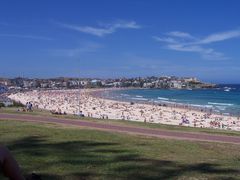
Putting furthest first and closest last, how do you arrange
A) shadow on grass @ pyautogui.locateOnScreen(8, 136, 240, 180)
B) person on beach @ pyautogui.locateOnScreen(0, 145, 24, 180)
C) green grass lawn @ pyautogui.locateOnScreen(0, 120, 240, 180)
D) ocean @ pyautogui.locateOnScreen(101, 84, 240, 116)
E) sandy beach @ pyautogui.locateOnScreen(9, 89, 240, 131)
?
ocean @ pyautogui.locateOnScreen(101, 84, 240, 116) < sandy beach @ pyautogui.locateOnScreen(9, 89, 240, 131) < green grass lawn @ pyautogui.locateOnScreen(0, 120, 240, 180) < shadow on grass @ pyautogui.locateOnScreen(8, 136, 240, 180) < person on beach @ pyautogui.locateOnScreen(0, 145, 24, 180)

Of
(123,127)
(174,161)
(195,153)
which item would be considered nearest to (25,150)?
(174,161)

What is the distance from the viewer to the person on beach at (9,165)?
15.0 ft

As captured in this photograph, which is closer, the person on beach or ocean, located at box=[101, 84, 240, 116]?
the person on beach

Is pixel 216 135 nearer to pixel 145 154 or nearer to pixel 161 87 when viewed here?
pixel 145 154

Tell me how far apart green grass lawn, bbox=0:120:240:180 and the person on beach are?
2.41m

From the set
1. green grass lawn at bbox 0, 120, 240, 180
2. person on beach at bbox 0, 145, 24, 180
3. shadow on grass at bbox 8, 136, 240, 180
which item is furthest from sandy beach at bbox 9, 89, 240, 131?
person on beach at bbox 0, 145, 24, 180

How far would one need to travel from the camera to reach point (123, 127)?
17.3m

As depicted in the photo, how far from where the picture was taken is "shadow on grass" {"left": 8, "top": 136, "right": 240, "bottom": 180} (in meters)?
7.46

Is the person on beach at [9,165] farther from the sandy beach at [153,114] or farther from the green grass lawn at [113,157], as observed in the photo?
the sandy beach at [153,114]

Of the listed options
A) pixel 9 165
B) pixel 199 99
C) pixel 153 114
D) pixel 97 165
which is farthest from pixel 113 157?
pixel 199 99

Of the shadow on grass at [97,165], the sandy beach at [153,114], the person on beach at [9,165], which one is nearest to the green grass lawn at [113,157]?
the shadow on grass at [97,165]

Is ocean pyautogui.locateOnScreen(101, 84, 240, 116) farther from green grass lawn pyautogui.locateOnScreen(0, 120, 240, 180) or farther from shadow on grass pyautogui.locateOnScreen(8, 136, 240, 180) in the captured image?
shadow on grass pyautogui.locateOnScreen(8, 136, 240, 180)

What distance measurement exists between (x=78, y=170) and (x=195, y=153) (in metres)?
3.63

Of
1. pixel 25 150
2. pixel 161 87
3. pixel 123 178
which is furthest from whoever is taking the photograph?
pixel 161 87
